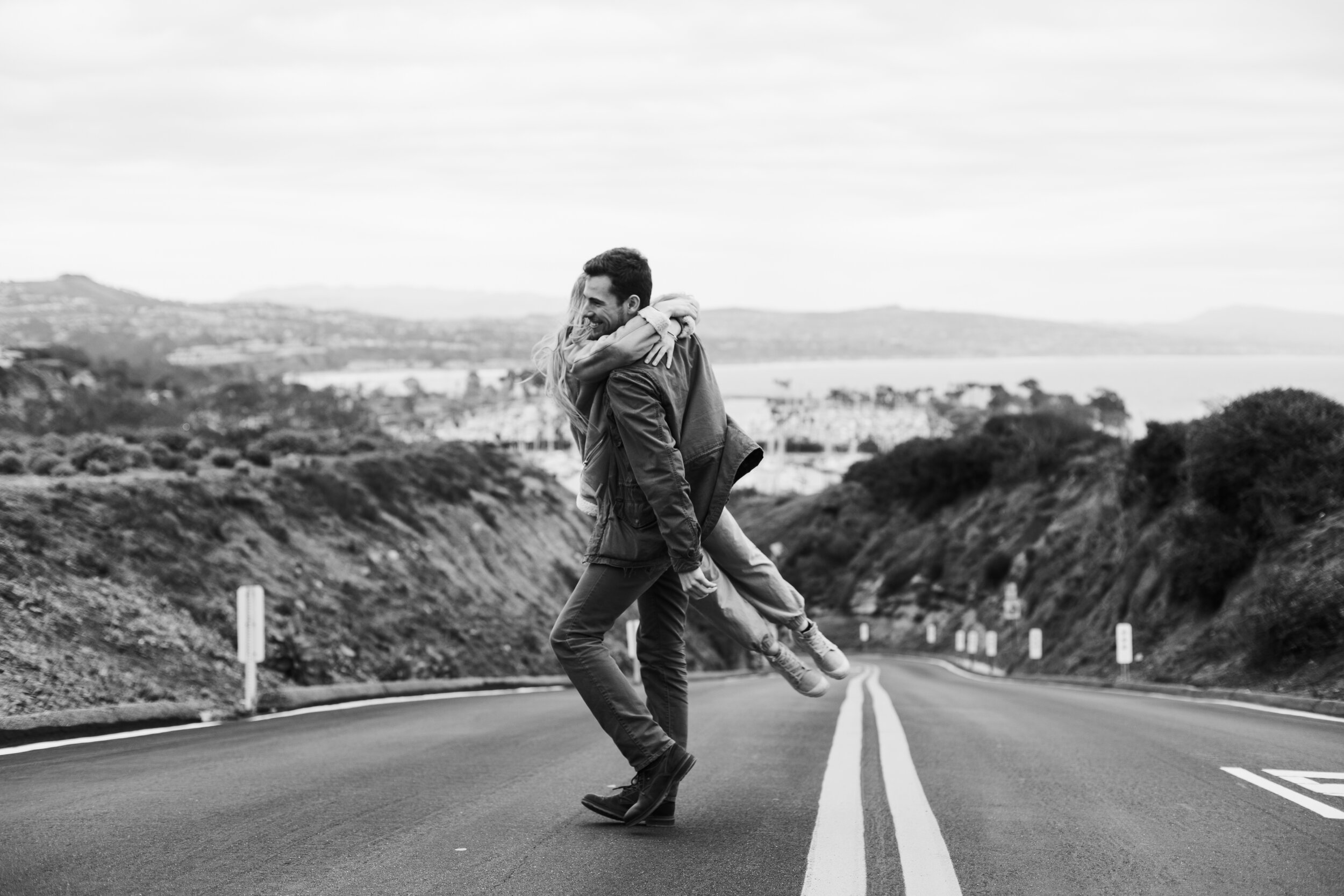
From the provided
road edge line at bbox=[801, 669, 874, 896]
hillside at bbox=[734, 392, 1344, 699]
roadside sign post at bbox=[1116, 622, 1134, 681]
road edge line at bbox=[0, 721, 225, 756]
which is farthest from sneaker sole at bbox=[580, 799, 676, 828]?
roadside sign post at bbox=[1116, 622, 1134, 681]

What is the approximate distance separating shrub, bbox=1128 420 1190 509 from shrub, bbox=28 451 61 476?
24.6 meters

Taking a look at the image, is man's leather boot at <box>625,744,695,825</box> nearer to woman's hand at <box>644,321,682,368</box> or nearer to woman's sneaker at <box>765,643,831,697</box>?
woman's sneaker at <box>765,643,831,697</box>

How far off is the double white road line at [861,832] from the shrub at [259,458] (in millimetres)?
20223

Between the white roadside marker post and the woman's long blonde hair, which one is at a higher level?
the woman's long blonde hair

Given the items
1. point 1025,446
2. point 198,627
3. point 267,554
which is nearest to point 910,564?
point 1025,446

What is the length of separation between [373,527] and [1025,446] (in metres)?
51.5

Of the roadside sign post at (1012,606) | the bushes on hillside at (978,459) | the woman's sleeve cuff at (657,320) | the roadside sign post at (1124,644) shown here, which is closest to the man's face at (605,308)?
the woman's sleeve cuff at (657,320)

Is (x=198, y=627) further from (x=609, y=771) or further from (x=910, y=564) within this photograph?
(x=910, y=564)

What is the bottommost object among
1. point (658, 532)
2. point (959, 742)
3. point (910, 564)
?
point (910, 564)

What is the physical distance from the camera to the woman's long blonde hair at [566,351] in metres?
5.42

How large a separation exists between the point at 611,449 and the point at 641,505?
0.26 meters

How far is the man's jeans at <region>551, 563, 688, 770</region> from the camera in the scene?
5250 millimetres

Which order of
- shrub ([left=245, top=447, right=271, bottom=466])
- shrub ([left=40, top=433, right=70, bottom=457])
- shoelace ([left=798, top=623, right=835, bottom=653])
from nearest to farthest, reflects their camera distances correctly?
shoelace ([left=798, top=623, right=835, bottom=653]), shrub ([left=40, top=433, right=70, bottom=457]), shrub ([left=245, top=447, right=271, bottom=466])

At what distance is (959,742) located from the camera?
8.55 metres
